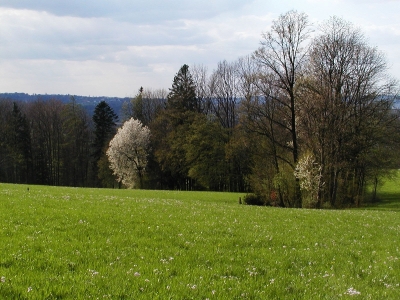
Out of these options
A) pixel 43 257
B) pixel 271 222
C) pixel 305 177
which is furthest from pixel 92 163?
pixel 43 257

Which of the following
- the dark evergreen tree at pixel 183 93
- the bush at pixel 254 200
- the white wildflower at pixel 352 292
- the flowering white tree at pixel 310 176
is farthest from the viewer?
the dark evergreen tree at pixel 183 93

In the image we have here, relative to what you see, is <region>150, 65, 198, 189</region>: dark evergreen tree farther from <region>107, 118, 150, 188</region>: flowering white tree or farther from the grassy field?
the grassy field

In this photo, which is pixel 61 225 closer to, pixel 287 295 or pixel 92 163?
pixel 287 295

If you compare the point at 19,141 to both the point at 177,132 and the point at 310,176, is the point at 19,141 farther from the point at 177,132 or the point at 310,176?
the point at 310,176

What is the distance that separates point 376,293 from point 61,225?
27.2 feet

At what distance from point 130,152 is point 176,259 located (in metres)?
65.0

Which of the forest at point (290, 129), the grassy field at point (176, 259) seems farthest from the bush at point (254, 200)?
the grassy field at point (176, 259)

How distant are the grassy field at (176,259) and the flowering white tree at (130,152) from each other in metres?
58.2

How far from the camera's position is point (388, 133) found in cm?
4134

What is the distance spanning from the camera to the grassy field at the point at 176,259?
237 inches

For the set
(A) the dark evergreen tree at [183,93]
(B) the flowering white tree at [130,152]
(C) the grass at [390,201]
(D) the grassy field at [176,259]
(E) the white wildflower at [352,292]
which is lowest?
(C) the grass at [390,201]

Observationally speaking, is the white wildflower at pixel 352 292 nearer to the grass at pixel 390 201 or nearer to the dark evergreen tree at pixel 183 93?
the grass at pixel 390 201

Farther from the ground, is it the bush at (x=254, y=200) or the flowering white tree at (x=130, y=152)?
the flowering white tree at (x=130, y=152)

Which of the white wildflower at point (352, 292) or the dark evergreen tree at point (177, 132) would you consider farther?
the dark evergreen tree at point (177, 132)
